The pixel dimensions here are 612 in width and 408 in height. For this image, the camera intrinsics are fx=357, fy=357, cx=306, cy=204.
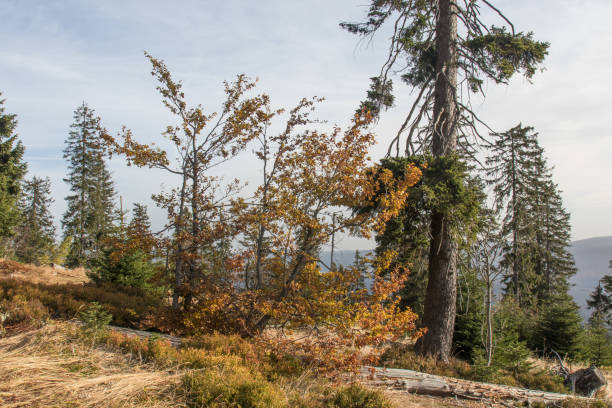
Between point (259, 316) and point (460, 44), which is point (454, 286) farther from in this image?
point (460, 44)

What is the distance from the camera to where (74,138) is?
2450cm

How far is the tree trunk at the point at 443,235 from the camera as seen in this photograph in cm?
828

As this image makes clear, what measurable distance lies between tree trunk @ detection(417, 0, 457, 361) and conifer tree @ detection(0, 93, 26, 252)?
21323mm

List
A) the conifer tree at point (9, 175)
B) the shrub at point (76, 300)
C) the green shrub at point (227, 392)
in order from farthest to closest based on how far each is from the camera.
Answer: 1. the conifer tree at point (9, 175)
2. the shrub at point (76, 300)
3. the green shrub at point (227, 392)

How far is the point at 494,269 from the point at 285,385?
17.5ft

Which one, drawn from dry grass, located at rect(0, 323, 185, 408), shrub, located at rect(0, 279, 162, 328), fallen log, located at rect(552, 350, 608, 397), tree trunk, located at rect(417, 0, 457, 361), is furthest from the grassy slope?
fallen log, located at rect(552, 350, 608, 397)

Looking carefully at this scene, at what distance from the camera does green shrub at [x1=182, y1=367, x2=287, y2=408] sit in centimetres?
382

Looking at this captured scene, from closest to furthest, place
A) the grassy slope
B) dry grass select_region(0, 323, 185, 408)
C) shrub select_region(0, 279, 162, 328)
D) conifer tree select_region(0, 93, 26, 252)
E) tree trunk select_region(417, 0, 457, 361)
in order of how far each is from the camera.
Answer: dry grass select_region(0, 323, 185, 408) → the grassy slope → shrub select_region(0, 279, 162, 328) → tree trunk select_region(417, 0, 457, 361) → conifer tree select_region(0, 93, 26, 252)

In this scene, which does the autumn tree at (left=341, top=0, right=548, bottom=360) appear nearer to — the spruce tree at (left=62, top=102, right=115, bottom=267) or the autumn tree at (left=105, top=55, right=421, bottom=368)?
the autumn tree at (left=105, top=55, right=421, bottom=368)

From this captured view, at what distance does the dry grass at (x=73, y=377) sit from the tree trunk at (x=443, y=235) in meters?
6.10

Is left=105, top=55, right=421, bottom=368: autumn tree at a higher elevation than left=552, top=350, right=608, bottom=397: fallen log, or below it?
higher

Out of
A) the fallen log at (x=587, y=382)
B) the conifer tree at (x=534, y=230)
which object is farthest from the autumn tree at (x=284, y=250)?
the conifer tree at (x=534, y=230)

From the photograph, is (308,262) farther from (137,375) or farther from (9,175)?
(9,175)

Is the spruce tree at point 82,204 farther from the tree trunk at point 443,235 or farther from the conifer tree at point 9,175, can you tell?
the tree trunk at point 443,235
